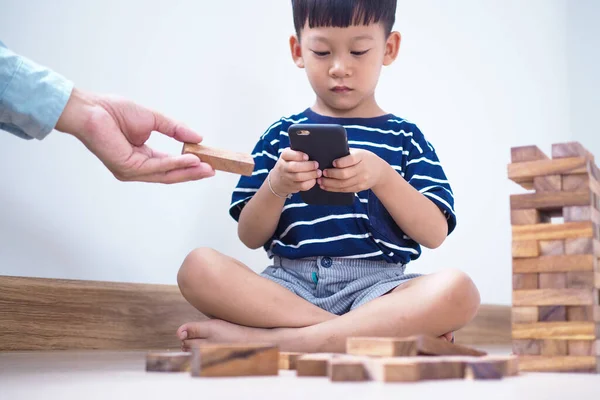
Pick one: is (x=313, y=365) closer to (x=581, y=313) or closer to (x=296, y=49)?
(x=581, y=313)

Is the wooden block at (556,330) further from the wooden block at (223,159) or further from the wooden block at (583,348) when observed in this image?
the wooden block at (223,159)

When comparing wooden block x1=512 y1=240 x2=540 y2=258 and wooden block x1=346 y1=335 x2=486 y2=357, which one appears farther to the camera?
wooden block x1=512 y1=240 x2=540 y2=258

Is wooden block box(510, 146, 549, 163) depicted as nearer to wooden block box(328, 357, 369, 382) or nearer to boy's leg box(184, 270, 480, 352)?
boy's leg box(184, 270, 480, 352)

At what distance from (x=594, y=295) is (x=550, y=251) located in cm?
8

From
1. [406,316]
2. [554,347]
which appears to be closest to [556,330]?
[554,347]

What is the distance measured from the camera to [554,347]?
0.98 meters

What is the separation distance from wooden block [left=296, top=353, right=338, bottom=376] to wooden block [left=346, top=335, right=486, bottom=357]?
0.05 meters

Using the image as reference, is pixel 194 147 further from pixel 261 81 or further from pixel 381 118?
pixel 261 81

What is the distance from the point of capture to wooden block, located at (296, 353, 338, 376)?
2.58ft

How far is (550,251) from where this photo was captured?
1002mm

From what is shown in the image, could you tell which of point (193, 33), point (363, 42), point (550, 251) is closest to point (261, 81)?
point (193, 33)

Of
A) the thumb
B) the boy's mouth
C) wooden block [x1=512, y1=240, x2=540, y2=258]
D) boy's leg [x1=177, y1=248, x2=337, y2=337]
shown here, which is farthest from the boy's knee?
wooden block [x1=512, y1=240, x2=540, y2=258]

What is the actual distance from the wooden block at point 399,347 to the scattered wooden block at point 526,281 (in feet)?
0.62

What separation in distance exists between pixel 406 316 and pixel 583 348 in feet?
0.86
